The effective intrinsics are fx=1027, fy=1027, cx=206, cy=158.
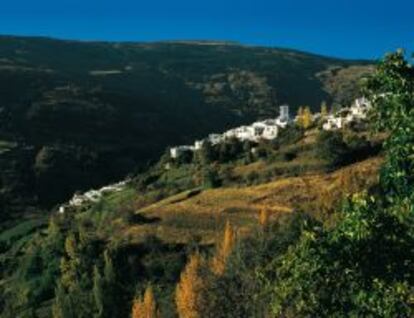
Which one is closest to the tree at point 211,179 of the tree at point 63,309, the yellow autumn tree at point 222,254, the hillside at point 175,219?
the hillside at point 175,219

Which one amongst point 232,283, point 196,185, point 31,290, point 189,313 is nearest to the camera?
point 232,283

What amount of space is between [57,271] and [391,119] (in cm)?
13635

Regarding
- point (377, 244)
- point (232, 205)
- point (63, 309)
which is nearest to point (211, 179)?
point (232, 205)

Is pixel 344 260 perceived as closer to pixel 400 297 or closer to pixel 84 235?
pixel 400 297

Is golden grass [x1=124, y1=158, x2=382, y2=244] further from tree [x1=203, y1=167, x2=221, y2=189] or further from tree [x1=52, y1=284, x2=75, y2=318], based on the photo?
tree [x1=52, y1=284, x2=75, y2=318]

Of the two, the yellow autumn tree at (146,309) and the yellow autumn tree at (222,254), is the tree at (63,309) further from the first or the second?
the yellow autumn tree at (222,254)

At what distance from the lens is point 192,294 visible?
329 feet

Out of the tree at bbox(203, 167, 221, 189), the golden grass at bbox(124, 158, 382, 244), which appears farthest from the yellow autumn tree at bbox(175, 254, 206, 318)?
the tree at bbox(203, 167, 221, 189)

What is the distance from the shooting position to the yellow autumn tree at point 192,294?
95438 mm

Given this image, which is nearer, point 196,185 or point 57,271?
point 57,271

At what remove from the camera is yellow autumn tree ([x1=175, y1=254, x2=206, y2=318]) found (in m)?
95.4

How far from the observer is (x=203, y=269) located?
11150 centimetres

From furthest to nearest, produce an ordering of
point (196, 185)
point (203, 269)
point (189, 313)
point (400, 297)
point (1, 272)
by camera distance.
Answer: point (196, 185), point (1, 272), point (203, 269), point (189, 313), point (400, 297)

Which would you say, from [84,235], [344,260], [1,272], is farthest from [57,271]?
[344,260]
